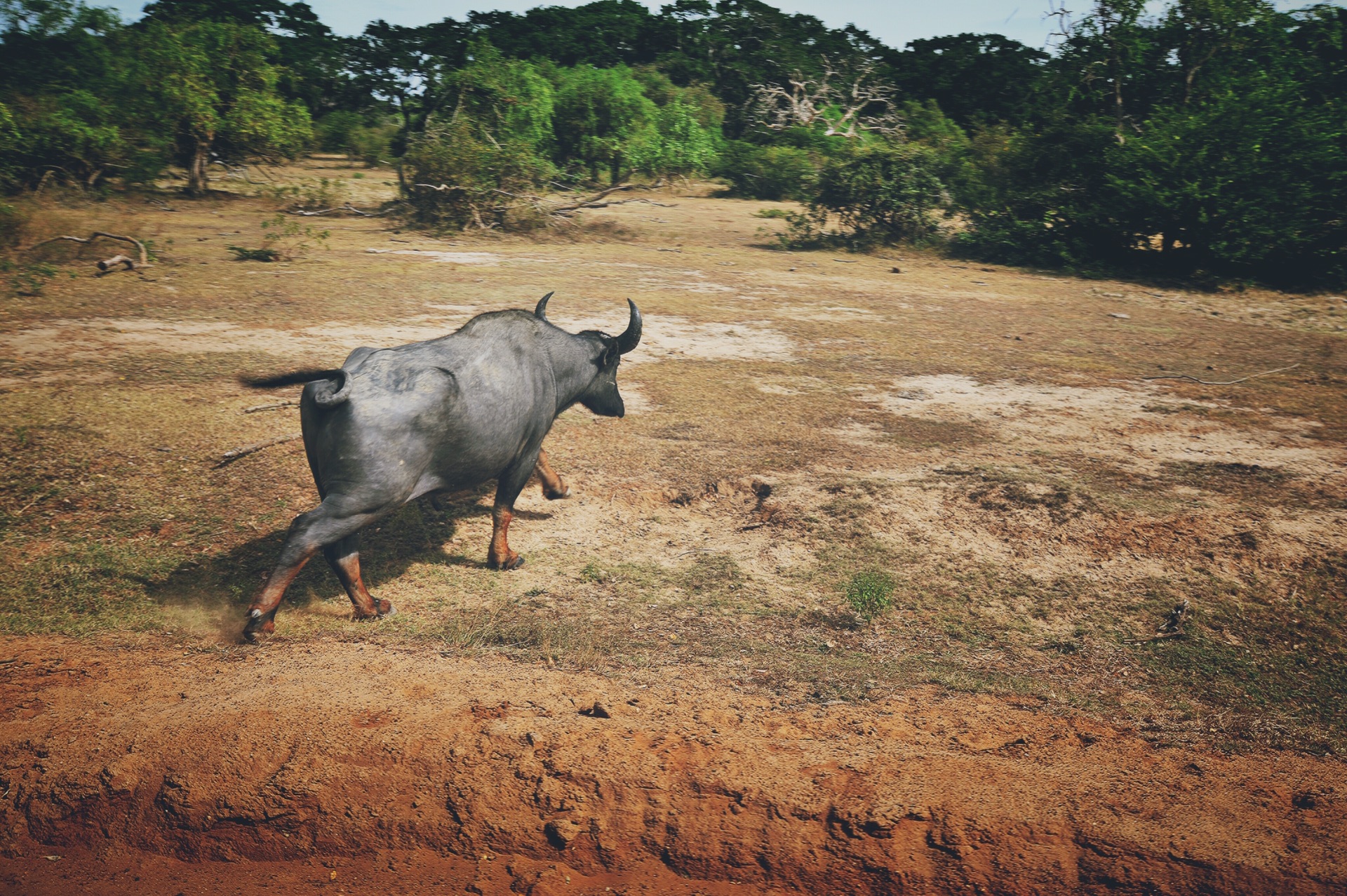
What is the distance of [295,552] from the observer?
169 inches

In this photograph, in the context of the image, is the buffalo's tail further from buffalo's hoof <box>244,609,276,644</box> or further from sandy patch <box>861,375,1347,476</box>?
sandy patch <box>861,375,1347,476</box>

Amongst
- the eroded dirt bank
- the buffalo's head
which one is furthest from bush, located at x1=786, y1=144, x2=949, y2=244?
the eroded dirt bank

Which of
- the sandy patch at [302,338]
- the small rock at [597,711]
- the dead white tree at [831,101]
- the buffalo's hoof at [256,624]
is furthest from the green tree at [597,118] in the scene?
the small rock at [597,711]

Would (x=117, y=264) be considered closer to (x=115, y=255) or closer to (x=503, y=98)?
(x=115, y=255)

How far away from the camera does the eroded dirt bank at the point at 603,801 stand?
2938 mm

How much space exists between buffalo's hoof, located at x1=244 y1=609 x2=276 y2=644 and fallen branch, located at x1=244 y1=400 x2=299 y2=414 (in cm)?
326

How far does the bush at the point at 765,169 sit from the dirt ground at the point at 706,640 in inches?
690

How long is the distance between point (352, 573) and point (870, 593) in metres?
2.87

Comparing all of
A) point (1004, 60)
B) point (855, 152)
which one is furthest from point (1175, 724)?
point (1004, 60)

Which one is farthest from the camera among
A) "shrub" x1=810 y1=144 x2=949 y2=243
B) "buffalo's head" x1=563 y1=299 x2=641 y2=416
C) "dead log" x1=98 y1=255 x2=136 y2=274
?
"shrub" x1=810 y1=144 x2=949 y2=243

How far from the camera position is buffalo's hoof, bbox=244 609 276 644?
14.0ft

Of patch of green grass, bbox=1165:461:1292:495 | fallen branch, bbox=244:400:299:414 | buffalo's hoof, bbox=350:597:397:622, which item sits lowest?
buffalo's hoof, bbox=350:597:397:622

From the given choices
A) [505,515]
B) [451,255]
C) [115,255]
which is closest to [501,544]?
[505,515]

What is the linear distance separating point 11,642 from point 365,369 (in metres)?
2.10
